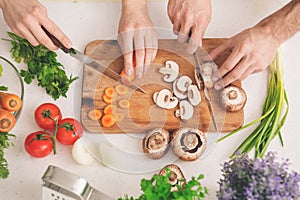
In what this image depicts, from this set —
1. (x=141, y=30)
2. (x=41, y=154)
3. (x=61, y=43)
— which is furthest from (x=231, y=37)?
(x=41, y=154)

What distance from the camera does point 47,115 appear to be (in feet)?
5.56

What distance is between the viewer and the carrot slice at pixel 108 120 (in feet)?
5.74

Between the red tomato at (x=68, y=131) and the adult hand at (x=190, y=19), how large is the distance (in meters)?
0.47

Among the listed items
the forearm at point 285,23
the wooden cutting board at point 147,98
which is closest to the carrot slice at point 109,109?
the wooden cutting board at point 147,98

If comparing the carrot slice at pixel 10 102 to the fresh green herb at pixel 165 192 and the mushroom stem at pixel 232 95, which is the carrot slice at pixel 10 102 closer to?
the fresh green herb at pixel 165 192

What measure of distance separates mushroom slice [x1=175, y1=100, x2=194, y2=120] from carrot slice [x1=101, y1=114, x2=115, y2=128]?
217mm

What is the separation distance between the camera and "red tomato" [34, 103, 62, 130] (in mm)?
1701

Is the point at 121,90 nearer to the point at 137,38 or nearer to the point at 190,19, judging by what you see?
the point at 137,38

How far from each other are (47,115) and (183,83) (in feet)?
1.55

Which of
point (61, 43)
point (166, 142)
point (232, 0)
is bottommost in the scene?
point (166, 142)

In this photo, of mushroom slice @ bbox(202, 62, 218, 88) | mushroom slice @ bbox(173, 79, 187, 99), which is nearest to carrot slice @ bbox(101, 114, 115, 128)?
mushroom slice @ bbox(173, 79, 187, 99)

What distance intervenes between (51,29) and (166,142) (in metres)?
0.52

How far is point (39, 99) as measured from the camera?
181 centimetres

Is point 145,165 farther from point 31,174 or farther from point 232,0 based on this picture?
point 232,0
